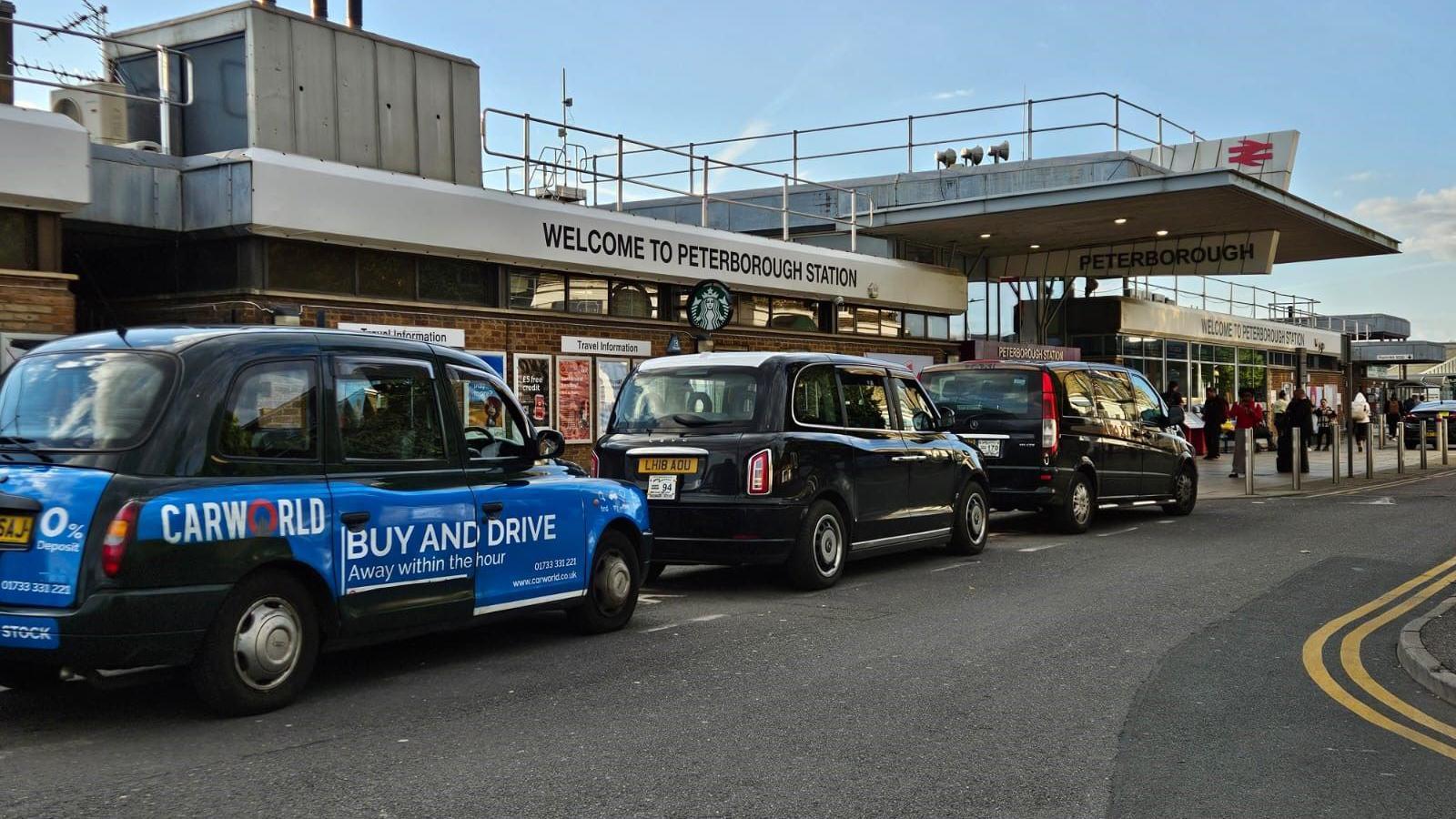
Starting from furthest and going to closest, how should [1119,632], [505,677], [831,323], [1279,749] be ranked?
[831,323] → [1119,632] → [505,677] → [1279,749]

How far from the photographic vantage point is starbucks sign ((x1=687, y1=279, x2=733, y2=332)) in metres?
19.9

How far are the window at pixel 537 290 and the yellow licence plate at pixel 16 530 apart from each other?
12.1 meters

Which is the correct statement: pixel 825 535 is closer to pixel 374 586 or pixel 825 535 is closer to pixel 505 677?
pixel 505 677

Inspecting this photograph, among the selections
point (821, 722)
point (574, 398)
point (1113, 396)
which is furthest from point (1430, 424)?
point (821, 722)

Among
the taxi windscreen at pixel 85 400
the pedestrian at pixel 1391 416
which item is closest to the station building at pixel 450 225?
the taxi windscreen at pixel 85 400

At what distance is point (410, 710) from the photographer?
627 cm

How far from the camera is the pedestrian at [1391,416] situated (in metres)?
44.9

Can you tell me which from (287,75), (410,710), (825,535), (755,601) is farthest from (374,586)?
(287,75)

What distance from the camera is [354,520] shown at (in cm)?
648

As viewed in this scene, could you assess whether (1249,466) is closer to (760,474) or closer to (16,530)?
(760,474)

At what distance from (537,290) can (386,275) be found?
8.70 feet

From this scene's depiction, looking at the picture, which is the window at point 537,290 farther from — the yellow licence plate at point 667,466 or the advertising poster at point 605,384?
the yellow licence plate at point 667,466

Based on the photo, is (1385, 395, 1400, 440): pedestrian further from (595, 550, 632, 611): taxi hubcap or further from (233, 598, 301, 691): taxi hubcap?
(233, 598, 301, 691): taxi hubcap

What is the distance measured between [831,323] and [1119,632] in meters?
16.5
